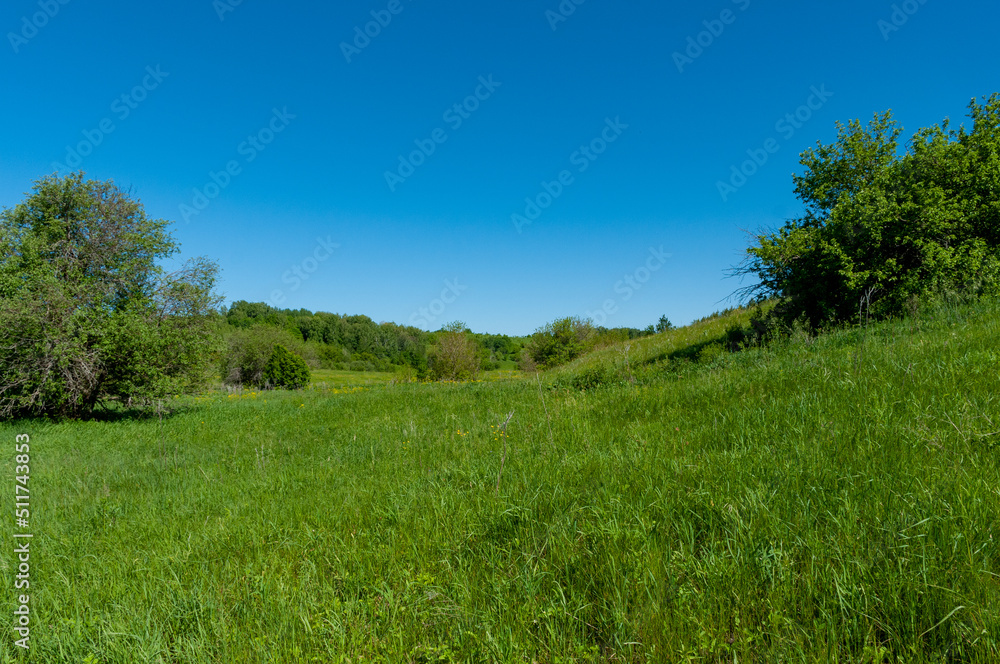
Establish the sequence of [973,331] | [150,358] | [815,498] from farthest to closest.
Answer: [150,358] → [973,331] → [815,498]

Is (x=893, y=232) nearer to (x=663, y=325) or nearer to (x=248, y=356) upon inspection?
(x=663, y=325)

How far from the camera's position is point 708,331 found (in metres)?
18.0

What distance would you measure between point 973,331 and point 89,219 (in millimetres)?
21973

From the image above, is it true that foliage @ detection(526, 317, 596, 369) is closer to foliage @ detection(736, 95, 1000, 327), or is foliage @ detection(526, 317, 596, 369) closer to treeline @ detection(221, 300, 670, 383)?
treeline @ detection(221, 300, 670, 383)

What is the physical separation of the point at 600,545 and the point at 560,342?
39.3 meters

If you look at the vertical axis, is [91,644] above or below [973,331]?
below

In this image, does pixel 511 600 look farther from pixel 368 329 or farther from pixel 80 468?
pixel 368 329

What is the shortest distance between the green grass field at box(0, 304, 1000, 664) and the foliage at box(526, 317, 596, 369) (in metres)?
34.2

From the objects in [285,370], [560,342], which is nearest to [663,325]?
[560,342]

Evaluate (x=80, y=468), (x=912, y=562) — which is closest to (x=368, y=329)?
A: (x=80, y=468)

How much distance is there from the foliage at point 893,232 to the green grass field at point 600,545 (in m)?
A: 5.26

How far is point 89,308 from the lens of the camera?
509 inches

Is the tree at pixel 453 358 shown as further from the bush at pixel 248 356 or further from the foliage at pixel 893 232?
the foliage at pixel 893 232

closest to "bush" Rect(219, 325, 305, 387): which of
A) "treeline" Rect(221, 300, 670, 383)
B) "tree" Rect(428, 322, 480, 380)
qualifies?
"treeline" Rect(221, 300, 670, 383)
